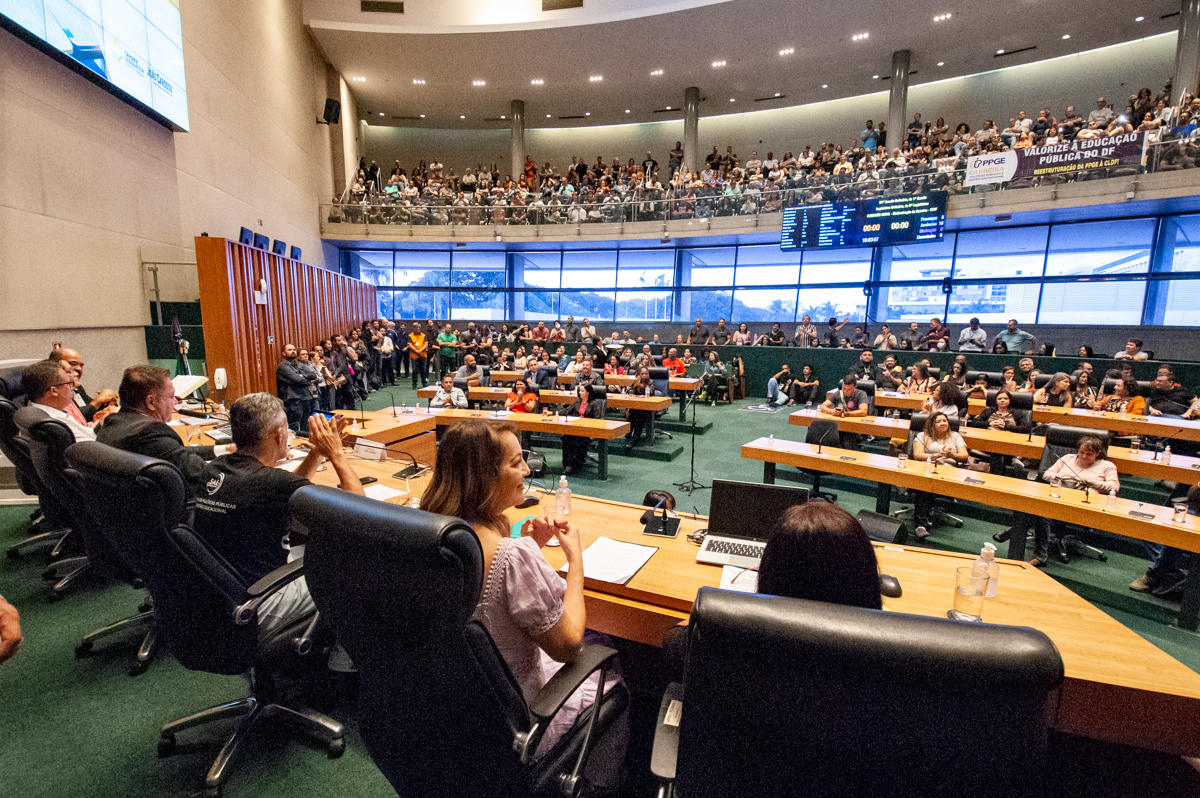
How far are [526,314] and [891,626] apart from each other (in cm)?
1858

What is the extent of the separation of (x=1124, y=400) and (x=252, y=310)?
43.8 feet

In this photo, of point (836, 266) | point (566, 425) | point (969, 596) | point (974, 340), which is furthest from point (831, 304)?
point (969, 596)

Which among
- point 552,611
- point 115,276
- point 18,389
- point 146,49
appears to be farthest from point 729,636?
point 146,49

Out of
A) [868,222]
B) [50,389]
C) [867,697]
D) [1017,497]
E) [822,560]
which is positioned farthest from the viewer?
[868,222]

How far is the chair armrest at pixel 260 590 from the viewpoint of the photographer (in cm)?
175

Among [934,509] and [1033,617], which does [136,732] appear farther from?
[934,509]

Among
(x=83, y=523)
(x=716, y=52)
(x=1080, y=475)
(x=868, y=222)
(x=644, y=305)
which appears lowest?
(x=1080, y=475)

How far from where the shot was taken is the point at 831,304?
15.5 meters

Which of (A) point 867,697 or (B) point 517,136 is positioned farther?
(B) point 517,136

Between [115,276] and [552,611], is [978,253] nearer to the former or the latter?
[552,611]

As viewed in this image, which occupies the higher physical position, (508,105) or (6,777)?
(508,105)

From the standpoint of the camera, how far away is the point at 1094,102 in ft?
44.4

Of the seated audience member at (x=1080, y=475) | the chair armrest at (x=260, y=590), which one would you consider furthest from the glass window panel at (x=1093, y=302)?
the chair armrest at (x=260, y=590)

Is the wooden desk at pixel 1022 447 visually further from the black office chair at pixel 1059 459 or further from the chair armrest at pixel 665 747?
the chair armrest at pixel 665 747
